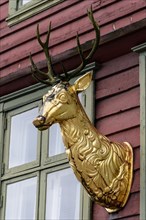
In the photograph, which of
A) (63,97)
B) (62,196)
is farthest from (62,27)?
(62,196)

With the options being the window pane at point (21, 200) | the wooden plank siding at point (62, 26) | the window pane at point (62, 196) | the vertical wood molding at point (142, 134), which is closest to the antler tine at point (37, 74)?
the wooden plank siding at point (62, 26)

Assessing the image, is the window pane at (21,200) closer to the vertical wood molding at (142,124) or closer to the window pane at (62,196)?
the window pane at (62,196)

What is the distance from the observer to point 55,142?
11094 millimetres

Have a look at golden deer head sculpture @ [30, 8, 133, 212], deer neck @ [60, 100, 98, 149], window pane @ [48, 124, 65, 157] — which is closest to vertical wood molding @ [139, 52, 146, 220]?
golden deer head sculpture @ [30, 8, 133, 212]

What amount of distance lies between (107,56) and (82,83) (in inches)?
24.8

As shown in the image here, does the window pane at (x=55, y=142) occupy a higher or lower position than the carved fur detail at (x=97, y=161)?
higher

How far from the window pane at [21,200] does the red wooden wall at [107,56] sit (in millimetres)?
1035

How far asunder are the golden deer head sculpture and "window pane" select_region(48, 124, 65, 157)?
36.7 inches

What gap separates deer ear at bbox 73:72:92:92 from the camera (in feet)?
33.0

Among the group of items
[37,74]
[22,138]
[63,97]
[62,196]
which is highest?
[37,74]

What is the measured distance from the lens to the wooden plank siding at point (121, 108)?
9.91 meters

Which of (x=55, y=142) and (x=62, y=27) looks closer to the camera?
(x=55, y=142)

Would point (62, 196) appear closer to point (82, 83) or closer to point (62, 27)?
point (82, 83)

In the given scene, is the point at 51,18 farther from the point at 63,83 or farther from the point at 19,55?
the point at 63,83
